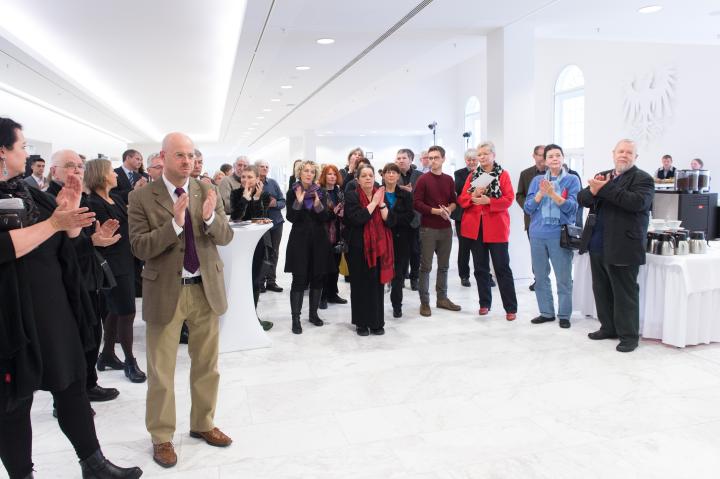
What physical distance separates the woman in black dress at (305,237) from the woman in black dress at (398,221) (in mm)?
596

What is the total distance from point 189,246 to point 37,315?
0.77 m

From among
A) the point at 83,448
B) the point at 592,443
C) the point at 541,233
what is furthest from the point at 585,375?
the point at 83,448

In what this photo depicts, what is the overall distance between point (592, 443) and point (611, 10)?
5.17m

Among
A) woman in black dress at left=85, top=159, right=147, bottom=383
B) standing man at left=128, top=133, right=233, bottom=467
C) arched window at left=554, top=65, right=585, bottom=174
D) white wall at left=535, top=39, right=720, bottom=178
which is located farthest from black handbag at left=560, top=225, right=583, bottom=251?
arched window at left=554, top=65, right=585, bottom=174

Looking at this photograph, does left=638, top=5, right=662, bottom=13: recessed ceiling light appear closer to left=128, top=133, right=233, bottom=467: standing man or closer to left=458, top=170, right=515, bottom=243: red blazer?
left=458, top=170, right=515, bottom=243: red blazer

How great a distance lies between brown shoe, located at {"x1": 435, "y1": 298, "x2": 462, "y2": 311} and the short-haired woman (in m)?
0.81

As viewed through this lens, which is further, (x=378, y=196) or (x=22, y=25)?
(x=22, y=25)

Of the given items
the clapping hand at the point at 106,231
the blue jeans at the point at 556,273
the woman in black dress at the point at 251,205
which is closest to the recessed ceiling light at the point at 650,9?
the blue jeans at the point at 556,273

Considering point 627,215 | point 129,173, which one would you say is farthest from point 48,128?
point 627,215

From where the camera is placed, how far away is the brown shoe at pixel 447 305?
561cm

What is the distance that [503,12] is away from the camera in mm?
5949

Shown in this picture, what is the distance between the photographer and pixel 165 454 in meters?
2.73

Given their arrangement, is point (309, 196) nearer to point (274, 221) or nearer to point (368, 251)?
point (368, 251)

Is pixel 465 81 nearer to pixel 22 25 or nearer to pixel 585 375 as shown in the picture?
pixel 22 25
